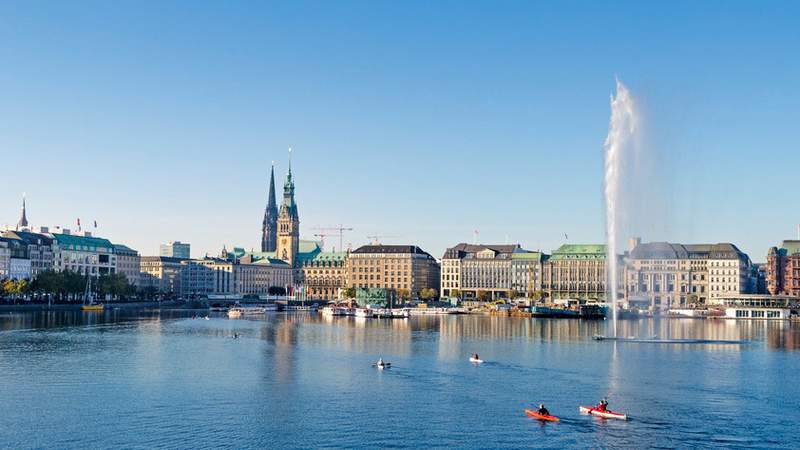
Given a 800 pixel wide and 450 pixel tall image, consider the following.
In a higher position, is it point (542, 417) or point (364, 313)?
point (364, 313)

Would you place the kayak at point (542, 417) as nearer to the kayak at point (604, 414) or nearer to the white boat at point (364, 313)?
the kayak at point (604, 414)

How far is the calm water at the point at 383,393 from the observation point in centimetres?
5259

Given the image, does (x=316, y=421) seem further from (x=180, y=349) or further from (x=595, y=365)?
(x=180, y=349)

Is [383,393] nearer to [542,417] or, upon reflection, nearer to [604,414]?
[542,417]

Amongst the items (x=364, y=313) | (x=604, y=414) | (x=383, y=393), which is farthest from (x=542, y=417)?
(x=364, y=313)

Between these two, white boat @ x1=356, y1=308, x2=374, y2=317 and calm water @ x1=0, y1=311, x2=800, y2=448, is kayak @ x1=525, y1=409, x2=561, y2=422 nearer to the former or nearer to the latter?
calm water @ x1=0, y1=311, x2=800, y2=448

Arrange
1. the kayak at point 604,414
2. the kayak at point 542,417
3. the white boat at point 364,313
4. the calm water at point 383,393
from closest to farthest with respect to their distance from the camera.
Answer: the calm water at point 383,393 < the kayak at point 542,417 < the kayak at point 604,414 < the white boat at point 364,313

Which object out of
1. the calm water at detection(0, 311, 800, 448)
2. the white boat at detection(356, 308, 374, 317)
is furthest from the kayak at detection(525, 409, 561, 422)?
the white boat at detection(356, 308, 374, 317)

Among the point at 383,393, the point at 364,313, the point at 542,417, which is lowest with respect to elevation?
the point at 542,417

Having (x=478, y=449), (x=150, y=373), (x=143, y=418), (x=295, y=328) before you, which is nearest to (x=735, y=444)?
(x=478, y=449)

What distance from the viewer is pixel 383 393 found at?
221 ft

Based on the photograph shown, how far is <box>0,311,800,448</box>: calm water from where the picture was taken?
52.6 meters

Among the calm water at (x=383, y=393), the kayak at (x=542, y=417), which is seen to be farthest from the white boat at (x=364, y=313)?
the kayak at (x=542, y=417)

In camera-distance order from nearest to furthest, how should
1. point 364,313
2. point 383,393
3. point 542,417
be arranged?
point 542,417 < point 383,393 < point 364,313
